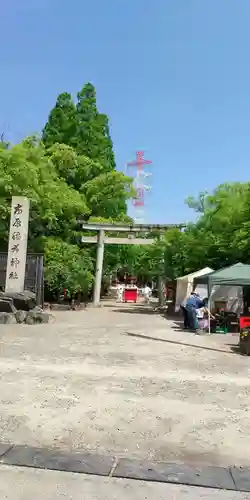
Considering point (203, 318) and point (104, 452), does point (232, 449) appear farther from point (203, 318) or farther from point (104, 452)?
point (203, 318)

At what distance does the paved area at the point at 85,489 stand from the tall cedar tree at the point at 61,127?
97.6 ft

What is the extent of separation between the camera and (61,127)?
32.4 metres

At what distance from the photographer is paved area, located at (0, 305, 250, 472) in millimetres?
4512

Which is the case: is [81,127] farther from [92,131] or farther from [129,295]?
[129,295]

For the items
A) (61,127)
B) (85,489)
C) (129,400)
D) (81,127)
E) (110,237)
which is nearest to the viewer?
(85,489)

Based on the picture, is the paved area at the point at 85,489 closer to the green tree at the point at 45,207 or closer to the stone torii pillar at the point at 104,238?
the green tree at the point at 45,207

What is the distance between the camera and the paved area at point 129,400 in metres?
4.51

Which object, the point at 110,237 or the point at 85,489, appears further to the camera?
the point at 110,237

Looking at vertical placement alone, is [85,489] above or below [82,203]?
below

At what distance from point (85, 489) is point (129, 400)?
2511 mm

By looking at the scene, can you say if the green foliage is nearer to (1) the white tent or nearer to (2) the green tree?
(2) the green tree

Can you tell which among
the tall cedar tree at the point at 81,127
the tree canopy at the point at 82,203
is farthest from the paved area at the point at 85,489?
the tall cedar tree at the point at 81,127

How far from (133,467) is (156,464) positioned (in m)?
0.22

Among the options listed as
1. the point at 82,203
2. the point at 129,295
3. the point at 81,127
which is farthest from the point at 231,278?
the point at 129,295
